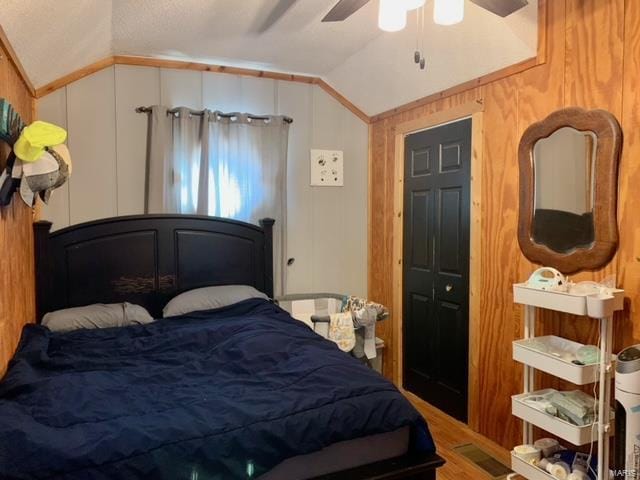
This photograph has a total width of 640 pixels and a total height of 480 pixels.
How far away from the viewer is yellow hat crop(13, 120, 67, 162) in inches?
82.2

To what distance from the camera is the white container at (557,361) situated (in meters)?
2.11

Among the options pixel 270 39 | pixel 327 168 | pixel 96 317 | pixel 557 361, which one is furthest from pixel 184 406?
pixel 327 168

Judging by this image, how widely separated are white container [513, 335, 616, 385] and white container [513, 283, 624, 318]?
0.23 m

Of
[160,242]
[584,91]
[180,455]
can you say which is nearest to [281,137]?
[160,242]

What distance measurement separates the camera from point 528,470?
92.0 inches

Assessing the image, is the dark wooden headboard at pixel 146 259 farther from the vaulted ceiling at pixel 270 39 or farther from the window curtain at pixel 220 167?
the vaulted ceiling at pixel 270 39

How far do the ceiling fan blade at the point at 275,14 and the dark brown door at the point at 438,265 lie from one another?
52.9 inches

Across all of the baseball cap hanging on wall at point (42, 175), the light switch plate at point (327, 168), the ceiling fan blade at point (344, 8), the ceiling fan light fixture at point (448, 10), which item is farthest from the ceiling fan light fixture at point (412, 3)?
the light switch plate at point (327, 168)

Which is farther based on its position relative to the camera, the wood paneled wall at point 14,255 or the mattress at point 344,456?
the wood paneled wall at point 14,255

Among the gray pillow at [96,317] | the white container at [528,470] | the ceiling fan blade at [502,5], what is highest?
the ceiling fan blade at [502,5]

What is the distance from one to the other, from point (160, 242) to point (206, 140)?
83 centimetres

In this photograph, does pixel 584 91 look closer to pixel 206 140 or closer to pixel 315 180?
pixel 315 180

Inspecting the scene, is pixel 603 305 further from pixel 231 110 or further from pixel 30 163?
pixel 231 110

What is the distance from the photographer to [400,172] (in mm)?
3799
